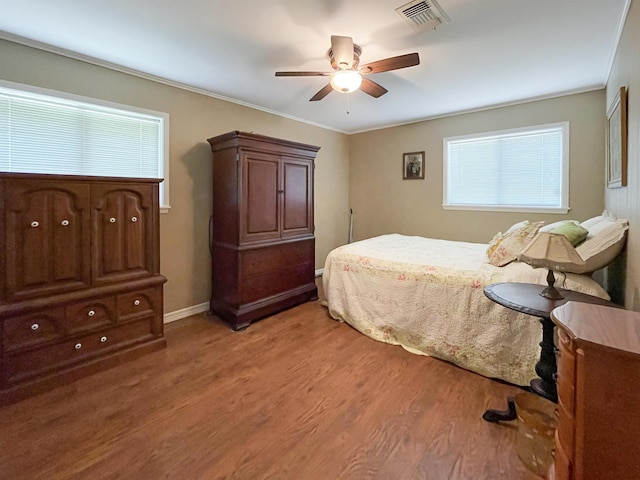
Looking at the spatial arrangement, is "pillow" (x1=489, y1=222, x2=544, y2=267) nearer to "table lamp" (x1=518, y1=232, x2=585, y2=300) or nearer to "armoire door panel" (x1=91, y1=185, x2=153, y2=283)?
"table lamp" (x1=518, y1=232, x2=585, y2=300)

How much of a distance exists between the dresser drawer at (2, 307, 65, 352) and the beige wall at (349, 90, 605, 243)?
4.23 m

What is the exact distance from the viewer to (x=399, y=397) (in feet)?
6.52

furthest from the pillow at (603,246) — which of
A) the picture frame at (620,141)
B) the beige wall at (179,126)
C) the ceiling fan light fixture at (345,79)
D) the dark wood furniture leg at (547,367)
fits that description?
the beige wall at (179,126)

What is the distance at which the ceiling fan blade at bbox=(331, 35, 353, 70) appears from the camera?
205 cm

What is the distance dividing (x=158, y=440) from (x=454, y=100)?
422 centimetres

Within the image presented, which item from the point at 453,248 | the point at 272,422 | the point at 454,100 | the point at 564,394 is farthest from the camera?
the point at 454,100

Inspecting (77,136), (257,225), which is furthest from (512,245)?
(77,136)

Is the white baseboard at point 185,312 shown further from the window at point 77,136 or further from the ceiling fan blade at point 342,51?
the ceiling fan blade at point 342,51

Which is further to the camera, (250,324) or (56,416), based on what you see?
(250,324)

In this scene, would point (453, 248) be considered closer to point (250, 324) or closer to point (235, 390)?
point (250, 324)

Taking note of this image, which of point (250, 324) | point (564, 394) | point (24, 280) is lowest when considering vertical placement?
point (250, 324)

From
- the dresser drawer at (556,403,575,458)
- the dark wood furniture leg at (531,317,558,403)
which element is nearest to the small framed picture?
the dark wood furniture leg at (531,317,558,403)

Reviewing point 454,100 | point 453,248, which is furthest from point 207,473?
point 454,100

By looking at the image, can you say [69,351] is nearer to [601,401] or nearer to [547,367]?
[601,401]
